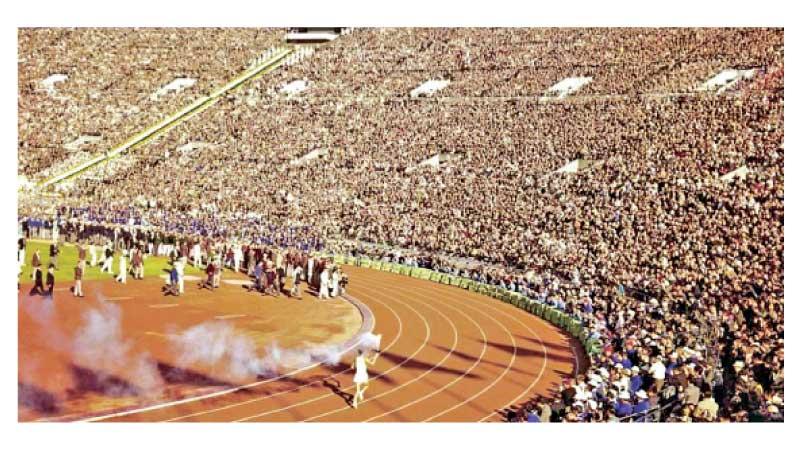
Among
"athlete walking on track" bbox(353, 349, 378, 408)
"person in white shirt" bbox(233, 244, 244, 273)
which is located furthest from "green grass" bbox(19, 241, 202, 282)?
"athlete walking on track" bbox(353, 349, 378, 408)

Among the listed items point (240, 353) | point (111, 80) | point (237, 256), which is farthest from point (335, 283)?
point (111, 80)

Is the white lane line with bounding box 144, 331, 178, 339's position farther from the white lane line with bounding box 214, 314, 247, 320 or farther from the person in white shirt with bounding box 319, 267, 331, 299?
the person in white shirt with bounding box 319, 267, 331, 299

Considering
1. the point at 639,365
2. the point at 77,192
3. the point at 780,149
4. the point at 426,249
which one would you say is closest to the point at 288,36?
the point at 77,192

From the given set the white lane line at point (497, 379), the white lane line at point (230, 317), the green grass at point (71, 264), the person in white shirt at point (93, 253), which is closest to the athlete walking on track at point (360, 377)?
the white lane line at point (497, 379)

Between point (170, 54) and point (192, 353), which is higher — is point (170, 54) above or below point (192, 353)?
above

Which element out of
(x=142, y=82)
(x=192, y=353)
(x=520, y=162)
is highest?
(x=142, y=82)

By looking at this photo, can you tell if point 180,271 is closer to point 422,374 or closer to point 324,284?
point 324,284

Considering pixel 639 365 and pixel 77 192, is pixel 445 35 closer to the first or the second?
pixel 77 192

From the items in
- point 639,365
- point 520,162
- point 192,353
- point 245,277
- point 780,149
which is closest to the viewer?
point 639,365
